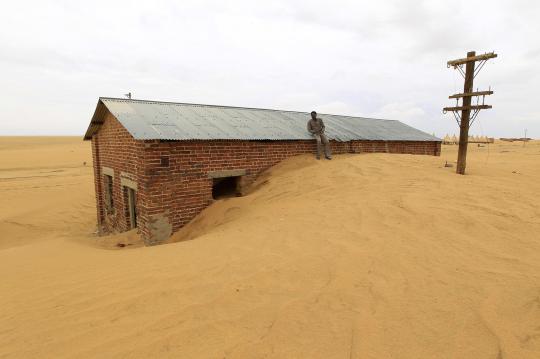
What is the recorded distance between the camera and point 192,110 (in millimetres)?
9383

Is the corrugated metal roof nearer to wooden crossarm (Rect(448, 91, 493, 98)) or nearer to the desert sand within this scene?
the desert sand

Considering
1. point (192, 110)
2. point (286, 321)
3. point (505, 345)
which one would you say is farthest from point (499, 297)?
point (192, 110)

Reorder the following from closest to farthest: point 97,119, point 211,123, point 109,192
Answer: point 211,123, point 97,119, point 109,192

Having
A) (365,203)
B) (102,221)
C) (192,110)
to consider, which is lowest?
(102,221)

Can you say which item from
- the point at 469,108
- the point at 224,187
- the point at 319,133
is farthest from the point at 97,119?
the point at 469,108

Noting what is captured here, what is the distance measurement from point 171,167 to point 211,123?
2.18 metres

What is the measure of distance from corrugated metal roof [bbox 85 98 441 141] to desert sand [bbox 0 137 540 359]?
278cm

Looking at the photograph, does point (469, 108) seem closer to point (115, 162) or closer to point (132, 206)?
point (132, 206)

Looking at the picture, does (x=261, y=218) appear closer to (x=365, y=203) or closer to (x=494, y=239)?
(x=365, y=203)

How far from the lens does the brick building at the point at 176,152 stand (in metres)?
6.86

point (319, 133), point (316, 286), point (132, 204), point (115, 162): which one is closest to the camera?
point (316, 286)

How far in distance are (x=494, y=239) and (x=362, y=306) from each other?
2.32 metres

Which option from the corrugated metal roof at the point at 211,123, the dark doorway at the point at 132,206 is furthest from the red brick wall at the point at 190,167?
the dark doorway at the point at 132,206

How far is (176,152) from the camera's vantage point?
709 centimetres
